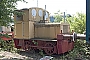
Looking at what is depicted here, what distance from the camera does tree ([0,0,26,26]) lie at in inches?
230

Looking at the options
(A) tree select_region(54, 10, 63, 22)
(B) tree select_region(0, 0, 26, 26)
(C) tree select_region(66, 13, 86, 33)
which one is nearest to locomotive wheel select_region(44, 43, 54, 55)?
(B) tree select_region(0, 0, 26, 26)

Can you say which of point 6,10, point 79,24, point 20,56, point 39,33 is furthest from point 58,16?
point 6,10

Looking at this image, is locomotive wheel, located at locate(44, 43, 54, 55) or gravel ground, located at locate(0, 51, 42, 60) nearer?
gravel ground, located at locate(0, 51, 42, 60)

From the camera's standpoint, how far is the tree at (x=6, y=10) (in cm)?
585

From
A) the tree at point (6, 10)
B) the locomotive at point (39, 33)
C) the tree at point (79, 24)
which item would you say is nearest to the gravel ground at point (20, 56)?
the locomotive at point (39, 33)

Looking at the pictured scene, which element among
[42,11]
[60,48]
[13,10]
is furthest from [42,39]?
[13,10]

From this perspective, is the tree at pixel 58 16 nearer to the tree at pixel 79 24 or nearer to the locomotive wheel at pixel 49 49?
the tree at pixel 79 24

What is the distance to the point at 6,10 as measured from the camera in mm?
5902

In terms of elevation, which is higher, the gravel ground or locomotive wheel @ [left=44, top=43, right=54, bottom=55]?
locomotive wheel @ [left=44, top=43, right=54, bottom=55]

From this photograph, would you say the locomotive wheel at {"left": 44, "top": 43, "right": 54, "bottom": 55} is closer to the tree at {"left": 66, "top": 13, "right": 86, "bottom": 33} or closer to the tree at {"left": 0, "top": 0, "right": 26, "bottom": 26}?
the tree at {"left": 0, "top": 0, "right": 26, "bottom": 26}

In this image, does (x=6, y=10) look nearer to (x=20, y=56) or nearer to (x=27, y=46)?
(x=20, y=56)

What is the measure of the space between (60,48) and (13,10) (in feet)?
11.9

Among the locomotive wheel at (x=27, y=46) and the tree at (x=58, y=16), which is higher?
the tree at (x=58, y=16)

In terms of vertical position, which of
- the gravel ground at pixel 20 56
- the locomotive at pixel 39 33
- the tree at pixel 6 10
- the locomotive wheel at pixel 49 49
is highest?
the tree at pixel 6 10
